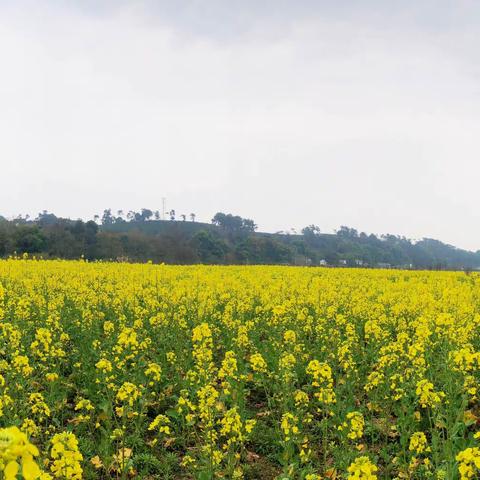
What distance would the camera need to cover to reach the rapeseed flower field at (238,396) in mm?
4801

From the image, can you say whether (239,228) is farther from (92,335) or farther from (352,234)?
(92,335)

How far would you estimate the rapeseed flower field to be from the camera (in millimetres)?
4801

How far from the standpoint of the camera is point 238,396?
21.4 feet

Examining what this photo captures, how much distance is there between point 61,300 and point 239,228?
140 meters

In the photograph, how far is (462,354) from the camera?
5.48 metres

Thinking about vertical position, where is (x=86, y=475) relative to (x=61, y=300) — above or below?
below

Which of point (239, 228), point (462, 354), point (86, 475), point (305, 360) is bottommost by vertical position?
point (86, 475)

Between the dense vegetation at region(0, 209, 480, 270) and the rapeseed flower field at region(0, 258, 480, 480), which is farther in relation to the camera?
the dense vegetation at region(0, 209, 480, 270)

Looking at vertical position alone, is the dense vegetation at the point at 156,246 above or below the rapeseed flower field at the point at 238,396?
above

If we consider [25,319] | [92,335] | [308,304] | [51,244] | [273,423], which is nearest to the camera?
[273,423]

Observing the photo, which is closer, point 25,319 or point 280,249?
point 25,319

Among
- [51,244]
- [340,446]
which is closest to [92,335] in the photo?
[340,446]

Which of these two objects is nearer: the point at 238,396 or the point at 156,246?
the point at 238,396

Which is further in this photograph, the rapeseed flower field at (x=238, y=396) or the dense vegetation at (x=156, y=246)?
the dense vegetation at (x=156, y=246)
